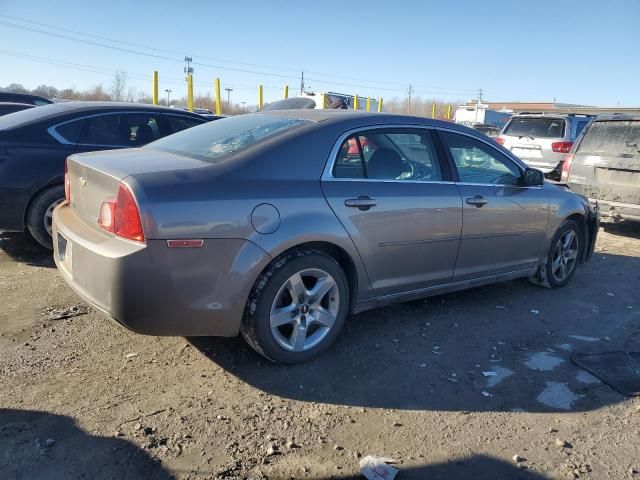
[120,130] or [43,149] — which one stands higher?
[120,130]

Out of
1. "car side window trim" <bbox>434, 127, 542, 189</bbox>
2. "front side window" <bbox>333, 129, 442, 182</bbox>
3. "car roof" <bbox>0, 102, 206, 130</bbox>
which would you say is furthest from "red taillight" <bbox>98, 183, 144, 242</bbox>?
"car roof" <bbox>0, 102, 206, 130</bbox>

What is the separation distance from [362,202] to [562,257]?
2852 mm

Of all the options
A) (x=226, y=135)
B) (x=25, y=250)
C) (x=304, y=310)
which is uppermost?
(x=226, y=135)

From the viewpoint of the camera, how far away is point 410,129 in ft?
13.6

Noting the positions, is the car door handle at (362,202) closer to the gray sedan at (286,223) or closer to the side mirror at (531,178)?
the gray sedan at (286,223)

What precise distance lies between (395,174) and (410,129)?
1.47 ft

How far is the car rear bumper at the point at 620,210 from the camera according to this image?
743 cm

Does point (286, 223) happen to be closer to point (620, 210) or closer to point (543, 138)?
point (620, 210)

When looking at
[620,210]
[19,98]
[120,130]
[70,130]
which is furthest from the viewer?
[19,98]

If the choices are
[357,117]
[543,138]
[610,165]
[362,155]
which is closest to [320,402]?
[362,155]

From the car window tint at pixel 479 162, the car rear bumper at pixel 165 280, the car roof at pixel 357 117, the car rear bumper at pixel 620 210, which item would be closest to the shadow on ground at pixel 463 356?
the car rear bumper at pixel 165 280

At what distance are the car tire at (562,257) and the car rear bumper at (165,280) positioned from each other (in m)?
3.28

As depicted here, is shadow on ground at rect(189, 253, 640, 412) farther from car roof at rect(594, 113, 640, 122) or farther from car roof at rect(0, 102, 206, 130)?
car roof at rect(594, 113, 640, 122)

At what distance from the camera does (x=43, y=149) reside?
532cm
